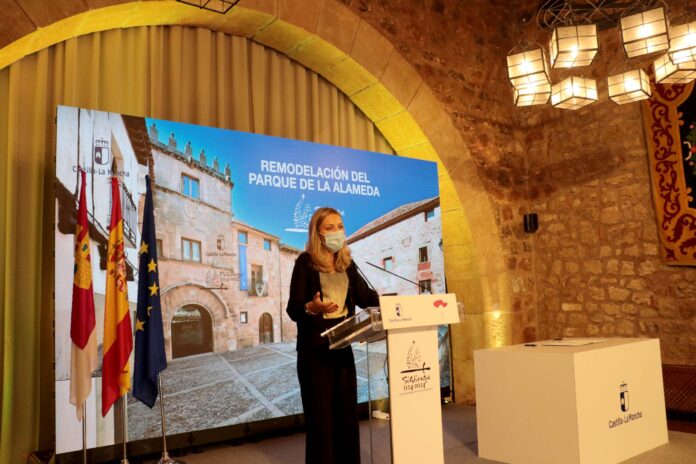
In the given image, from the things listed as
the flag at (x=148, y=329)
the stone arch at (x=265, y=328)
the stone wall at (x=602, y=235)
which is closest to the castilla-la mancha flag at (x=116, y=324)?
the flag at (x=148, y=329)

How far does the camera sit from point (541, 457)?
3227 millimetres

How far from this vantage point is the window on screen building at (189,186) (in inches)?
152

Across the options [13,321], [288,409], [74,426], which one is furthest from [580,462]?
[13,321]

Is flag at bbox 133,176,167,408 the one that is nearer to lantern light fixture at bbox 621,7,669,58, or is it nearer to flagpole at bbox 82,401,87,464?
flagpole at bbox 82,401,87,464

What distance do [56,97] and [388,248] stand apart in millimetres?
2667

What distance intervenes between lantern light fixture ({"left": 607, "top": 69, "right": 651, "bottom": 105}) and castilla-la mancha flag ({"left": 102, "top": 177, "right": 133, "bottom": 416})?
Result: 328 centimetres

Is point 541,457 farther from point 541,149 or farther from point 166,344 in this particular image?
point 541,149

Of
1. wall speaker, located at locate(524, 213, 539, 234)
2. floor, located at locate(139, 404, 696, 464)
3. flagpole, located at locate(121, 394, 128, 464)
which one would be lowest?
floor, located at locate(139, 404, 696, 464)

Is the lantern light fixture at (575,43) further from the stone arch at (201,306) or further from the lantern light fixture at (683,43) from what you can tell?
the stone arch at (201,306)

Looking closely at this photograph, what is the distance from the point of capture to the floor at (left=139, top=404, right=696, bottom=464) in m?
3.49

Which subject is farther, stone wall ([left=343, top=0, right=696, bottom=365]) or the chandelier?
stone wall ([left=343, top=0, right=696, bottom=365])

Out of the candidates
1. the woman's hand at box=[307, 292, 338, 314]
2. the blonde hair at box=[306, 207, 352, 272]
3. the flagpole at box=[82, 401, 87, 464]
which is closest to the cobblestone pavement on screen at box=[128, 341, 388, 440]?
the flagpole at box=[82, 401, 87, 464]

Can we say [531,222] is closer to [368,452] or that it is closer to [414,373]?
[368,452]

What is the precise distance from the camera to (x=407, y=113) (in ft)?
17.6
